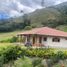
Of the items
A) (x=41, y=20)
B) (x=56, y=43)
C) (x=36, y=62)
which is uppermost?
(x=36, y=62)

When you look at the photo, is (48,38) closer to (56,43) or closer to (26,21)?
(56,43)

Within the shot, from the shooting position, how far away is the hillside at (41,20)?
308 ft

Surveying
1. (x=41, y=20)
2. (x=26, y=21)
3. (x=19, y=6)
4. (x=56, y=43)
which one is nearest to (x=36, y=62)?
(x=56, y=43)

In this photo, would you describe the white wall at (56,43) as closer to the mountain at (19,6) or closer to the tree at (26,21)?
the tree at (26,21)

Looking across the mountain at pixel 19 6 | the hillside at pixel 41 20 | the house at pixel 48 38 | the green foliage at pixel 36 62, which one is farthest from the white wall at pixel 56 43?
the mountain at pixel 19 6

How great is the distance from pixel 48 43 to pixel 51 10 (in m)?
52.6

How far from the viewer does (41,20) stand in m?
102

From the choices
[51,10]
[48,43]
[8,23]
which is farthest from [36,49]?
[51,10]

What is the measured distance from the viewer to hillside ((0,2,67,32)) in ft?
308

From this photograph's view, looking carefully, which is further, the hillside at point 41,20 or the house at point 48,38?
the hillside at point 41,20

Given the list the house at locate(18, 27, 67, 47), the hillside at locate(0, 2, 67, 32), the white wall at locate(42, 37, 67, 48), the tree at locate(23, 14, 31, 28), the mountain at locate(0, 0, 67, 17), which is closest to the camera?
the white wall at locate(42, 37, 67, 48)

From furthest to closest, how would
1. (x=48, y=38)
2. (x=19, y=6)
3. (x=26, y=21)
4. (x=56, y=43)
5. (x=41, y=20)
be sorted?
(x=19, y=6)
(x=41, y=20)
(x=26, y=21)
(x=48, y=38)
(x=56, y=43)

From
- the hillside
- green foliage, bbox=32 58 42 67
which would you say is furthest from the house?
the hillside

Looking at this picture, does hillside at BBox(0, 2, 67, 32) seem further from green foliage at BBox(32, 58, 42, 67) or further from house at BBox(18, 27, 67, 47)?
green foliage at BBox(32, 58, 42, 67)
